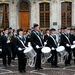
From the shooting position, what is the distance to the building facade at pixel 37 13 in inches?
1033

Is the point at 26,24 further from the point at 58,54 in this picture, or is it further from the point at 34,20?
the point at 58,54

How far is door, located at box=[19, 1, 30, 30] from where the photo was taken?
26.7 meters

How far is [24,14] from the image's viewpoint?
87.8ft

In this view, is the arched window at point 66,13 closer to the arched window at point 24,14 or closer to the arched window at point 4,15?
the arched window at point 24,14

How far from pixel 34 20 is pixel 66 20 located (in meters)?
2.93

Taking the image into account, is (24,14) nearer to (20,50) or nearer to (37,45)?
(37,45)

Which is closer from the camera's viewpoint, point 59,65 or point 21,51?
point 21,51

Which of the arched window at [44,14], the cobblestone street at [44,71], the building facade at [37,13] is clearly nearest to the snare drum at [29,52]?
the cobblestone street at [44,71]

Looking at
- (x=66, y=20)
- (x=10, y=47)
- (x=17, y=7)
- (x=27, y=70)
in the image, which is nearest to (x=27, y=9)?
(x=17, y=7)

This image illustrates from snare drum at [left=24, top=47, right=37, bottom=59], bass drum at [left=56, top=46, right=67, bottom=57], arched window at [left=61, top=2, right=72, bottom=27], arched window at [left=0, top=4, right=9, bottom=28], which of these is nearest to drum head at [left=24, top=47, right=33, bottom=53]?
snare drum at [left=24, top=47, right=37, bottom=59]

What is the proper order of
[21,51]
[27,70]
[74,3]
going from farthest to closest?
[74,3], [27,70], [21,51]

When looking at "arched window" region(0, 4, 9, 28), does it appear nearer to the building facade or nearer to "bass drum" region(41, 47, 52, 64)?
the building facade

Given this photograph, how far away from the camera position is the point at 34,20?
26.3 m

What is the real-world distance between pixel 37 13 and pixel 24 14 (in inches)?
49.3
